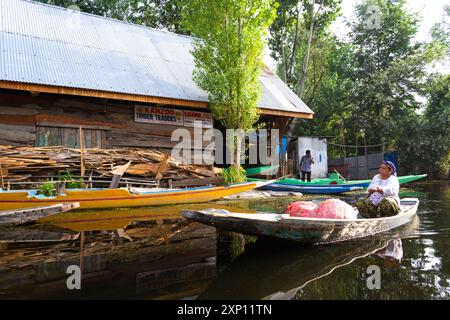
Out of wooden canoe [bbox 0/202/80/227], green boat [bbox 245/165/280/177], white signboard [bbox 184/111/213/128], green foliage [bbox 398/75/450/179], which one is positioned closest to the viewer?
wooden canoe [bbox 0/202/80/227]

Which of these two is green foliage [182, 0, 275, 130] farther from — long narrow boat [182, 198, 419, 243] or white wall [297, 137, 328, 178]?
long narrow boat [182, 198, 419, 243]

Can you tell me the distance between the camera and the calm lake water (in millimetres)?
3068

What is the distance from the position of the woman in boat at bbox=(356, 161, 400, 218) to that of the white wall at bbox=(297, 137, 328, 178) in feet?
38.5

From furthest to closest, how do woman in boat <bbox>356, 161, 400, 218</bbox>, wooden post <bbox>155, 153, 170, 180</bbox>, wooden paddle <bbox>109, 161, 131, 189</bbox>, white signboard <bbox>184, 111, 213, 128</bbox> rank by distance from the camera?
1. white signboard <bbox>184, 111, 213, 128</bbox>
2. wooden post <bbox>155, 153, 170, 180</bbox>
3. wooden paddle <bbox>109, 161, 131, 189</bbox>
4. woman in boat <bbox>356, 161, 400, 218</bbox>

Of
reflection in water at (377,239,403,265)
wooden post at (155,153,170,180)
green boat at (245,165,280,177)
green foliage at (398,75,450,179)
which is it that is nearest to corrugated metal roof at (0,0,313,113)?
wooden post at (155,153,170,180)

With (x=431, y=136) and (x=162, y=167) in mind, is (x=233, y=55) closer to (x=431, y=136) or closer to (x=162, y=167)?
(x=162, y=167)

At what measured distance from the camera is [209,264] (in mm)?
3885

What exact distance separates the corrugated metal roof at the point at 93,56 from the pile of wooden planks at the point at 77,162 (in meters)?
1.88

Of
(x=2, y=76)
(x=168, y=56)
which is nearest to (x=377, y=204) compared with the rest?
(x=2, y=76)

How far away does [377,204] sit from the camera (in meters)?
5.79

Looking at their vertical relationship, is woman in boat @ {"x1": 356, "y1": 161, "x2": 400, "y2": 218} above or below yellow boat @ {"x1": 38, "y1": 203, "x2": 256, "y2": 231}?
above

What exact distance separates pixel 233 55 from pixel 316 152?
851cm

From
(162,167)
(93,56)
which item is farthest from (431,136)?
(93,56)

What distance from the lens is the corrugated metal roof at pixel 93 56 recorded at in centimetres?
951
